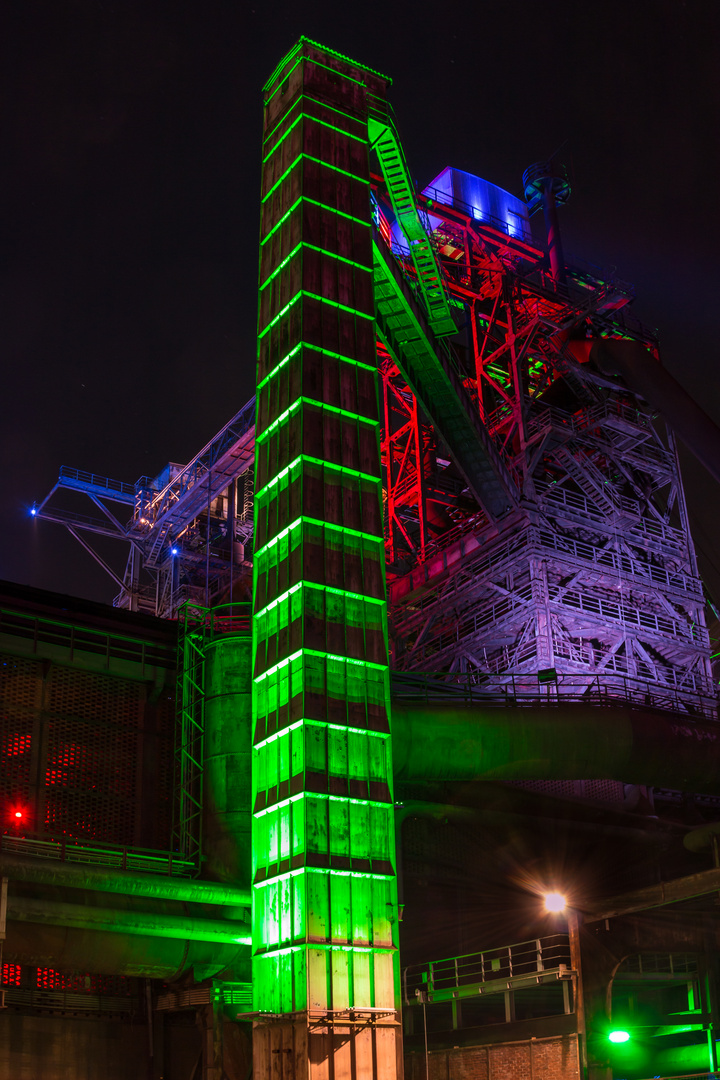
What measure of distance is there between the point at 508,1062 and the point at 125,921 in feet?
36.2

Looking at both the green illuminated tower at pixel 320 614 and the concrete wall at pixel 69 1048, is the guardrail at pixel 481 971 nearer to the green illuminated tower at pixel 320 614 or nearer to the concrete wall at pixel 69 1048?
the green illuminated tower at pixel 320 614

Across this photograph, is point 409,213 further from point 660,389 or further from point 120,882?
point 120,882

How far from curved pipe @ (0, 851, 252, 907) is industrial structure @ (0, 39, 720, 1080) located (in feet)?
0.19

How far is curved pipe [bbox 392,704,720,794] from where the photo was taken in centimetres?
3014

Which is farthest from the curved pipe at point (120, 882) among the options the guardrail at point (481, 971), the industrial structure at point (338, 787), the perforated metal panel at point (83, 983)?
the guardrail at point (481, 971)

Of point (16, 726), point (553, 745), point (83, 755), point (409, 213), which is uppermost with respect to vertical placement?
point (409, 213)

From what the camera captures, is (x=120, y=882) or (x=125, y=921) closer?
(x=125, y=921)

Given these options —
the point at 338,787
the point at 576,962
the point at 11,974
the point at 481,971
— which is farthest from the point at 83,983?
the point at 576,962

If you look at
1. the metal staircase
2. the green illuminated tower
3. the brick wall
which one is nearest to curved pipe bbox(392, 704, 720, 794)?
Result: the green illuminated tower

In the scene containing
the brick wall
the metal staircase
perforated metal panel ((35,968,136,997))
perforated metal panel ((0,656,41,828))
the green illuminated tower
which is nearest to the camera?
the green illuminated tower

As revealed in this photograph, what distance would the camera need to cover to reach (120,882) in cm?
2475

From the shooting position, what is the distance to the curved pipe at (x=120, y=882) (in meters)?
23.6

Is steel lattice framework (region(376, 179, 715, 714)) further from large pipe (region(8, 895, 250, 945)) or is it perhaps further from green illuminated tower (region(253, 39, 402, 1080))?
large pipe (region(8, 895, 250, 945))

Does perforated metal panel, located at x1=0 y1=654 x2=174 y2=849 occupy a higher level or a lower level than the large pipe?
higher
